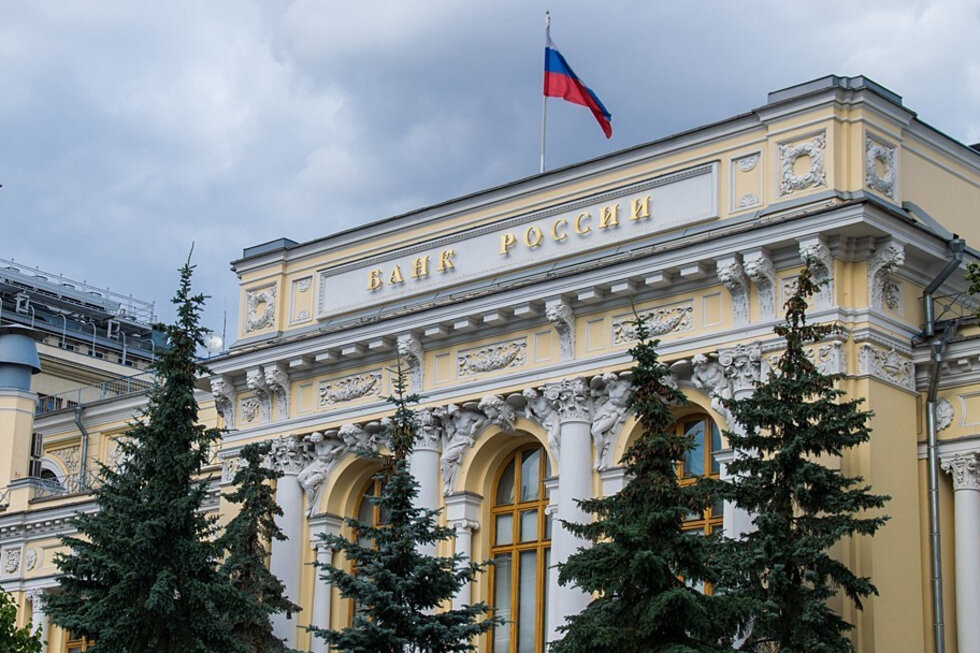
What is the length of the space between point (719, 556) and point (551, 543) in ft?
21.6

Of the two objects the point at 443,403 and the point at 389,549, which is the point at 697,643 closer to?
the point at 389,549

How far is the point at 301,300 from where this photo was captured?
3425 cm

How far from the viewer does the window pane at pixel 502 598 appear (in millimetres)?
30109

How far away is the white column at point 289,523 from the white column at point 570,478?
551 cm

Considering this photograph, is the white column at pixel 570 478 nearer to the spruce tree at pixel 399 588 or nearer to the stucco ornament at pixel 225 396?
Answer: the spruce tree at pixel 399 588

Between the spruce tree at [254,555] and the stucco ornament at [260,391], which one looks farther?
the stucco ornament at [260,391]

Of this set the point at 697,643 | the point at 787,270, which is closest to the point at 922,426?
the point at 787,270

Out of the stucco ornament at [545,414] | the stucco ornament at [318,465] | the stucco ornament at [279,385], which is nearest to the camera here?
the stucco ornament at [545,414]

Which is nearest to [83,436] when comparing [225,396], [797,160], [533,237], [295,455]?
[225,396]

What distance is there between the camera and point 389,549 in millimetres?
24188

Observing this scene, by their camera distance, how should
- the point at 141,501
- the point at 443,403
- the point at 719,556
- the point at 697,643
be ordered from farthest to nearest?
the point at 443,403, the point at 141,501, the point at 719,556, the point at 697,643

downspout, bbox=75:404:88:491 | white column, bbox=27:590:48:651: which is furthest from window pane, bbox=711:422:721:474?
downspout, bbox=75:404:88:491

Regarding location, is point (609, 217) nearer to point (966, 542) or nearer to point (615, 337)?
point (615, 337)

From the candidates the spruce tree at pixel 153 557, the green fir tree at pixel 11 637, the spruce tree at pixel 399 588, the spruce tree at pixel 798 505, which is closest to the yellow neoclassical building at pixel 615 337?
the spruce tree at pixel 798 505
